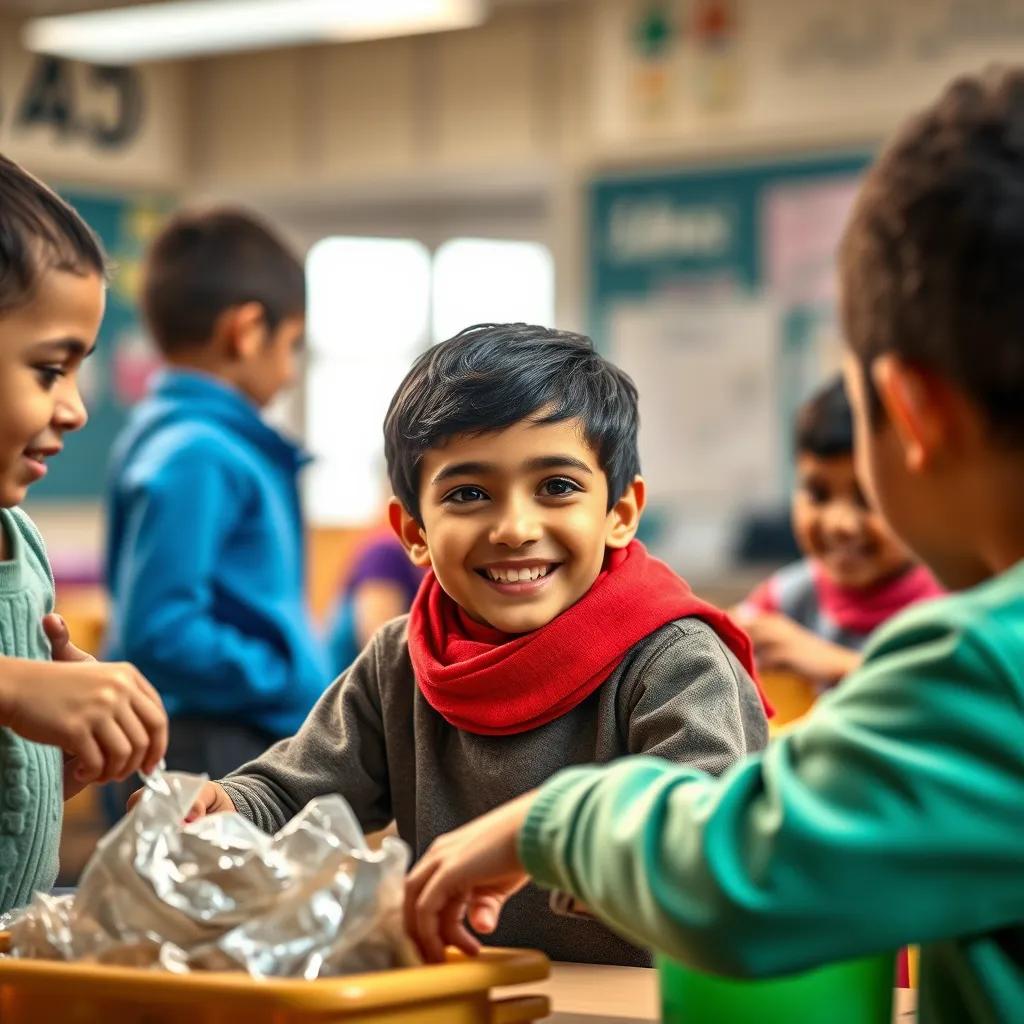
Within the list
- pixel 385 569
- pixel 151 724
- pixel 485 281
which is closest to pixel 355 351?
pixel 485 281

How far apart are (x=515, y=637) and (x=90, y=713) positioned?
0.45m

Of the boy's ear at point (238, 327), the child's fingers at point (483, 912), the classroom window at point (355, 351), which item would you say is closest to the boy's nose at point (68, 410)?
the child's fingers at point (483, 912)

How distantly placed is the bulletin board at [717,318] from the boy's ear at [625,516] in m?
3.91

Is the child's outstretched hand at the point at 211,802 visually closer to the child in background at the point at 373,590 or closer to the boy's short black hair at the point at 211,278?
the boy's short black hair at the point at 211,278

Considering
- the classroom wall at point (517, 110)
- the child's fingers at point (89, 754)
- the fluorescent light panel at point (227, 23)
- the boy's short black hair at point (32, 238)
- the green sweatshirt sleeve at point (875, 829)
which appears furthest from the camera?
the classroom wall at point (517, 110)

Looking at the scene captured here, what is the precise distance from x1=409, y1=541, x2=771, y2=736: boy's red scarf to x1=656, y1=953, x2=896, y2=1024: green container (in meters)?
0.48

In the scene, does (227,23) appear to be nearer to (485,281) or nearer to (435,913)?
(485,281)

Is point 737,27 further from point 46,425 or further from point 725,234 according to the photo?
point 46,425

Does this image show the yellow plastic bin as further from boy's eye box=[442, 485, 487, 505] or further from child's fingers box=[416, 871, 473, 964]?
boy's eye box=[442, 485, 487, 505]

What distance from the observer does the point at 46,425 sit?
3.61 feet

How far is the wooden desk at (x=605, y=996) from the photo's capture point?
0.86m

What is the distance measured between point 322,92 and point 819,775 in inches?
227

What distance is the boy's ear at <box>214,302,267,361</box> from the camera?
2643 mm

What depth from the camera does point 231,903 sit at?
802 millimetres
